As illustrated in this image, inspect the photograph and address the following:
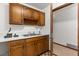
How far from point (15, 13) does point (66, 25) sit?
1437 millimetres

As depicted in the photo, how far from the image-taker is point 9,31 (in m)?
3.19

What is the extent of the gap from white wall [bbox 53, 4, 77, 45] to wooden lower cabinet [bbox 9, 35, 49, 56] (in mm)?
728

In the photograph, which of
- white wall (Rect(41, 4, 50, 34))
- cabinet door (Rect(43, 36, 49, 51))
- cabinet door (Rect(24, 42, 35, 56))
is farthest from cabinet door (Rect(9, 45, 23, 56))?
white wall (Rect(41, 4, 50, 34))

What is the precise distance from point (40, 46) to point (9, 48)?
5.39 feet

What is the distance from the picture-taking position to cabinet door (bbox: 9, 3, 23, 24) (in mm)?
2918

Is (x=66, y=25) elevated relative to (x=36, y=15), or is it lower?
lower

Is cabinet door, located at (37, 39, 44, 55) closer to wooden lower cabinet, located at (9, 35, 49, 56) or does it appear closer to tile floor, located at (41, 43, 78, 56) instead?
wooden lower cabinet, located at (9, 35, 49, 56)

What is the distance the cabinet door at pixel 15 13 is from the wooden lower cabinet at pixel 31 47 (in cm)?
63

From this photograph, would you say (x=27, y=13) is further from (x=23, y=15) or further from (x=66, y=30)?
(x=66, y=30)

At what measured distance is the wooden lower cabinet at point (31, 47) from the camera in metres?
2.61

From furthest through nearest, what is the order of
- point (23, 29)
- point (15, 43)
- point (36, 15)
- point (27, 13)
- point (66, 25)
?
point (36, 15) → point (23, 29) → point (27, 13) → point (66, 25) → point (15, 43)

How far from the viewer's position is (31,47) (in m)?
3.30

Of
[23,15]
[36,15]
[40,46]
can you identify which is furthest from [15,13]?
[40,46]

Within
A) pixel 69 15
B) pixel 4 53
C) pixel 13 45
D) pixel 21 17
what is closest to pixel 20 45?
pixel 13 45
